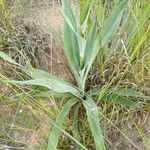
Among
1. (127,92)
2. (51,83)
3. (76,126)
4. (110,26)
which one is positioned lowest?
(76,126)

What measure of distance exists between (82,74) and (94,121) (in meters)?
0.16

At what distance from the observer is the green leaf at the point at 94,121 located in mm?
1260

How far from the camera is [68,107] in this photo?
138 centimetres

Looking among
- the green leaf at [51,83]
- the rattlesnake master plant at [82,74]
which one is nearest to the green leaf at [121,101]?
the rattlesnake master plant at [82,74]

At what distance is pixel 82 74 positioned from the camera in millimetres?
1321

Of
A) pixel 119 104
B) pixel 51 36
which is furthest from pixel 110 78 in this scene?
pixel 51 36

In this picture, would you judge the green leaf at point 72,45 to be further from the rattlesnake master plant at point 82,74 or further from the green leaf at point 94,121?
the green leaf at point 94,121

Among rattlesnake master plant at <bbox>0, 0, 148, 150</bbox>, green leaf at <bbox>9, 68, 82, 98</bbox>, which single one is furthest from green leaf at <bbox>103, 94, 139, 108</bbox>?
green leaf at <bbox>9, 68, 82, 98</bbox>

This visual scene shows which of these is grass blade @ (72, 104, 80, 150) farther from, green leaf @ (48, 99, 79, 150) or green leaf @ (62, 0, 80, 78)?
green leaf @ (62, 0, 80, 78)

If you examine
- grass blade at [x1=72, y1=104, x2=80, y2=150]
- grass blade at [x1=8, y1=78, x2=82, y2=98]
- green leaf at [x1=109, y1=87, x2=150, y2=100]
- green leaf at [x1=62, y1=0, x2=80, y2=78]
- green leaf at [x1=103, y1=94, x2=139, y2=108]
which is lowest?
grass blade at [x1=72, y1=104, x2=80, y2=150]

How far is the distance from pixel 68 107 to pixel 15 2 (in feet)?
1.96

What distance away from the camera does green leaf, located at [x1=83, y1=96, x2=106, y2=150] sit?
1260 millimetres

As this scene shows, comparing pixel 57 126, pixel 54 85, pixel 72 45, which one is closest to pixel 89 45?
pixel 72 45

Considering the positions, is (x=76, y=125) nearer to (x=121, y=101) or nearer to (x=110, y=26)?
(x=121, y=101)
